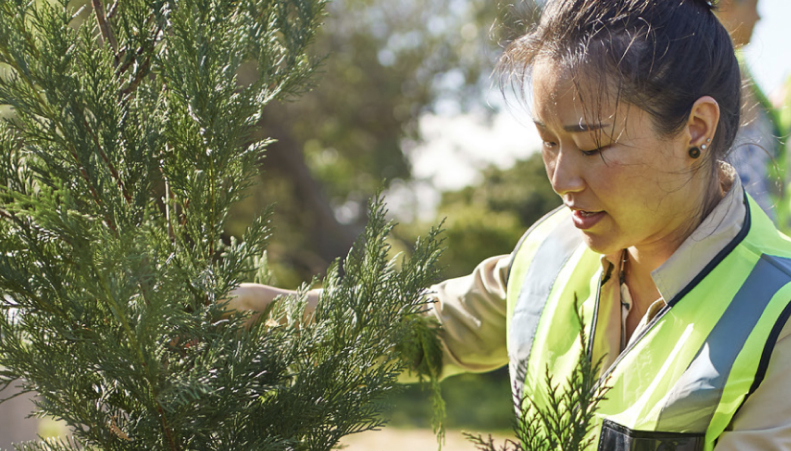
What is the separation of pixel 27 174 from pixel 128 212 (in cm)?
19

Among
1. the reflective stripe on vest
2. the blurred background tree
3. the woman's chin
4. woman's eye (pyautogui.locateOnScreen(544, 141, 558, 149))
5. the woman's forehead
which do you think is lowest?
the reflective stripe on vest

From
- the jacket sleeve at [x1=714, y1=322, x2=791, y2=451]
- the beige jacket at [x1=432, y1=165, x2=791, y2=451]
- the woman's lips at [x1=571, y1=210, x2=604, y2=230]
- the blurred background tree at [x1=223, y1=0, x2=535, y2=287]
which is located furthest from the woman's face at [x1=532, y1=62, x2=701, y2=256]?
the blurred background tree at [x1=223, y1=0, x2=535, y2=287]

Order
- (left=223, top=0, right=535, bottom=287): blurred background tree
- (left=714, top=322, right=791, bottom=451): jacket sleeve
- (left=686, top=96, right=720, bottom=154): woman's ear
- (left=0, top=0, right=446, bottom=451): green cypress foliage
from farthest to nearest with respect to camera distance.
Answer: (left=223, top=0, right=535, bottom=287): blurred background tree → (left=686, top=96, right=720, bottom=154): woman's ear → (left=714, top=322, right=791, bottom=451): jacket sleeve → (left=0, top=0, right=446, bottom=451): green cypress foliage

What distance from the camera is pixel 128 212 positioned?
4.01 ft

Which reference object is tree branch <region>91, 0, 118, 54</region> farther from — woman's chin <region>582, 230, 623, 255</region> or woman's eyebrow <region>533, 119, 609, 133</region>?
woman's chin <region>582, 230, 623, 255</region>

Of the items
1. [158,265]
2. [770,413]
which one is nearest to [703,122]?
[770,413]

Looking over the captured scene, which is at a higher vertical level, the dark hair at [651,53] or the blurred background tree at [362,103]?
the blurred background tree at [362,103]

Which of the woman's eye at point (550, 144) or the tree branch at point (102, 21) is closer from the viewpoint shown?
the tree branch at point (102, 21)

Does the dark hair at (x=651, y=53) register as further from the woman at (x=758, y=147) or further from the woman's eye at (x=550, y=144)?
the woman at (x=758, y=147)

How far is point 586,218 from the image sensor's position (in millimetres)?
1655

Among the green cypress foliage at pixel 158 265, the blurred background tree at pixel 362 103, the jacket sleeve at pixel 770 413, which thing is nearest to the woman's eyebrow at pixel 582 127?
the green cypress foliage at pixel 158 265

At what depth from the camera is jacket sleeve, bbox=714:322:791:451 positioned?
4.55 ft

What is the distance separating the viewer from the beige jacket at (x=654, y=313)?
55.7 inches

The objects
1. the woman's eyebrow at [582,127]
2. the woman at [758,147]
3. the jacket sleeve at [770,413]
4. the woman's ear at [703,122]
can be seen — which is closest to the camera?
the jacket sleeve at [770,413]
